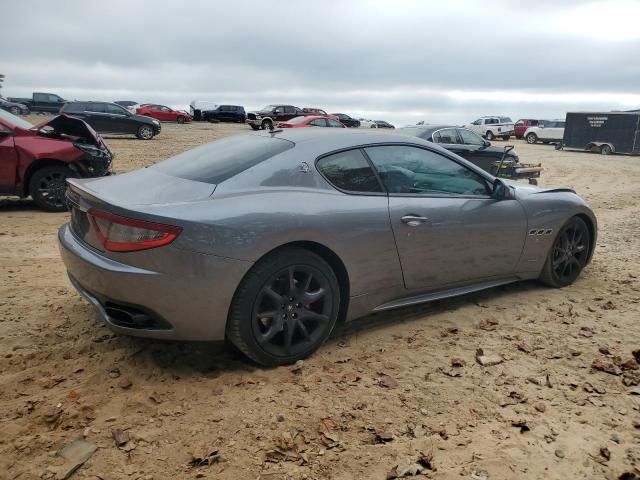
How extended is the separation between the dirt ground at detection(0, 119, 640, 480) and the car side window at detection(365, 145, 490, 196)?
3.19 ft

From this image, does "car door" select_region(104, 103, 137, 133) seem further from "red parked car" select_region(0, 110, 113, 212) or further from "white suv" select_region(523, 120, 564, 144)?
"white suv" select_region(523, 120, 564, 144)

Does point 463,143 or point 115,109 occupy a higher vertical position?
point 115,109

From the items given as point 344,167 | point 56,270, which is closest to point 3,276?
point 56,270

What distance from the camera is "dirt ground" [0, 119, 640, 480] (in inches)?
94.7

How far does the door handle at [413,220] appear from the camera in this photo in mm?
3658

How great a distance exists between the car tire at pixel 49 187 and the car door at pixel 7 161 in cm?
26

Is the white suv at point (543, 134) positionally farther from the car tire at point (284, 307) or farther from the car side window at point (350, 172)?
the car tire at point (284, 307)

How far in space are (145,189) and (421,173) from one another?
1.97 meters

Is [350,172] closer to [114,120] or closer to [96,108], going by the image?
[114,120]

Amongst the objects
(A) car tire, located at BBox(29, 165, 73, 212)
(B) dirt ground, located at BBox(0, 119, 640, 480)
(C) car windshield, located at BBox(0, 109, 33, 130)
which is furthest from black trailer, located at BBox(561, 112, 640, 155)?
(C) car windshield, located at BBox(0, 109, 33, 130)

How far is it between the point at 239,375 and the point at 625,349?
2588 mm

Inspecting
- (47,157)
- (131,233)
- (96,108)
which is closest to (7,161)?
(47,157)

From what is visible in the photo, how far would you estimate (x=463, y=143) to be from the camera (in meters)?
A: 12.5

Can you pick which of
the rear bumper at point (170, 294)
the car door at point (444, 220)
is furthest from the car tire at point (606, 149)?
the rear bumper at point (170, 294)
